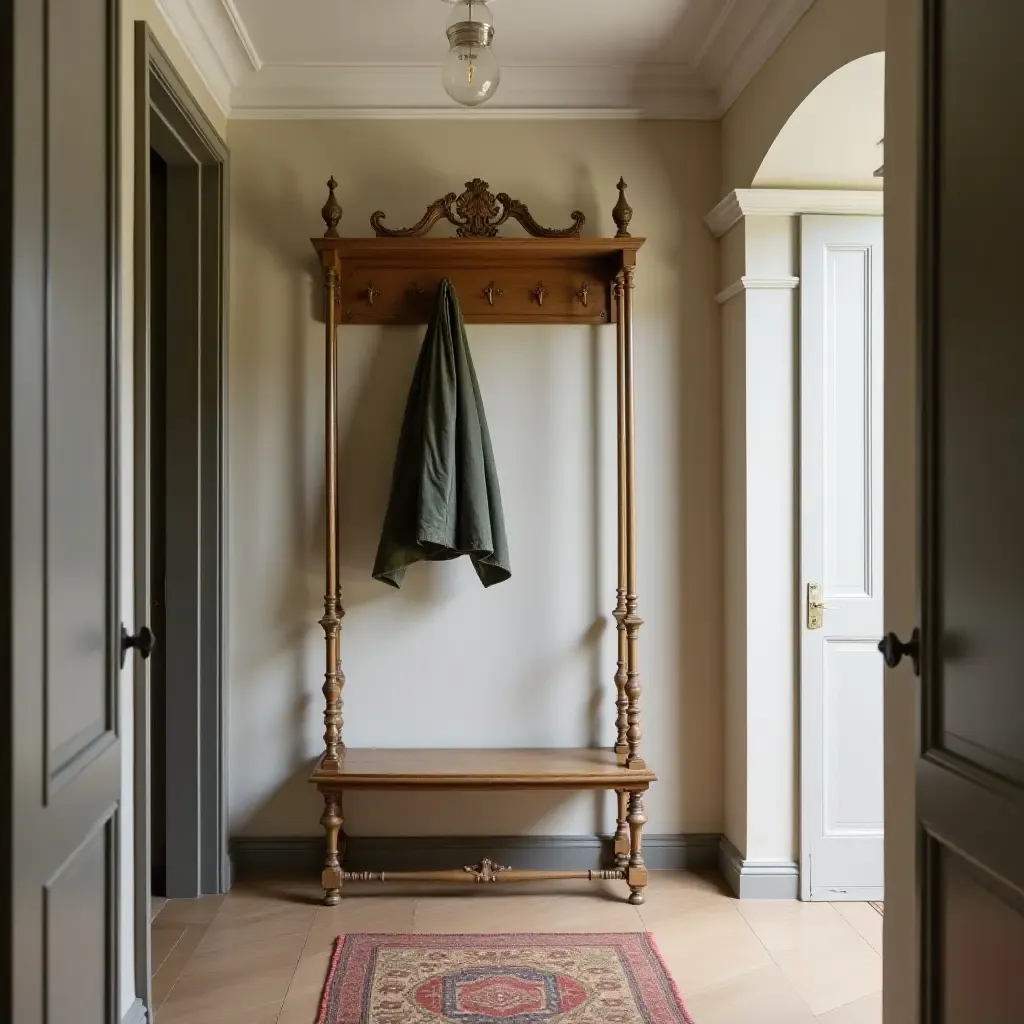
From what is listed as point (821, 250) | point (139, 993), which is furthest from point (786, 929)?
point (821, 250)

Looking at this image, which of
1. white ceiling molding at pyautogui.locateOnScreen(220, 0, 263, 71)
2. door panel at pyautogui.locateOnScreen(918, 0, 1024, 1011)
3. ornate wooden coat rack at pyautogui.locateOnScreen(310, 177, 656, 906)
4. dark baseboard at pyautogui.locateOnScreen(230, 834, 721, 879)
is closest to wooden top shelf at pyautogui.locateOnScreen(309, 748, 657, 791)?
ornate wooden coat rack at pyautogui.locateOnScreen(310, 177, 656, 906)

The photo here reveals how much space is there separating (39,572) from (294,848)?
2460 mm

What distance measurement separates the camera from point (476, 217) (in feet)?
10.9

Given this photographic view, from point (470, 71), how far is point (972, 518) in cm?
171

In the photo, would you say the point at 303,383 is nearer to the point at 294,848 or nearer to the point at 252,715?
the point at 252,715

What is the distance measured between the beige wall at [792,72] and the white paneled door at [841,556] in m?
0.31

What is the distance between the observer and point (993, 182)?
1.32 metres

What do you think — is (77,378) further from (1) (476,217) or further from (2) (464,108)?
(2) (464,108)

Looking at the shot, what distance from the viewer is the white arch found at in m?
2.57

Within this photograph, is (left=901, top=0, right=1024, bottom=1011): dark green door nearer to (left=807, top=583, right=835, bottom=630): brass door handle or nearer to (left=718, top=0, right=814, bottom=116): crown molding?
(left=718, top=0, right=814, bottom=116): crown molding

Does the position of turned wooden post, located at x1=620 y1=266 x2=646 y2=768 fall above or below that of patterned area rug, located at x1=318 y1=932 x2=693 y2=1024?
above

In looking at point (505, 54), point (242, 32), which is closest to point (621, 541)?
point (505, 54)

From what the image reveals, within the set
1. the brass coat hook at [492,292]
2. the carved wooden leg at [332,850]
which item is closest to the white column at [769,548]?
the brass coat hook at [492,292]

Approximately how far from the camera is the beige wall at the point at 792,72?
7.73 feet
